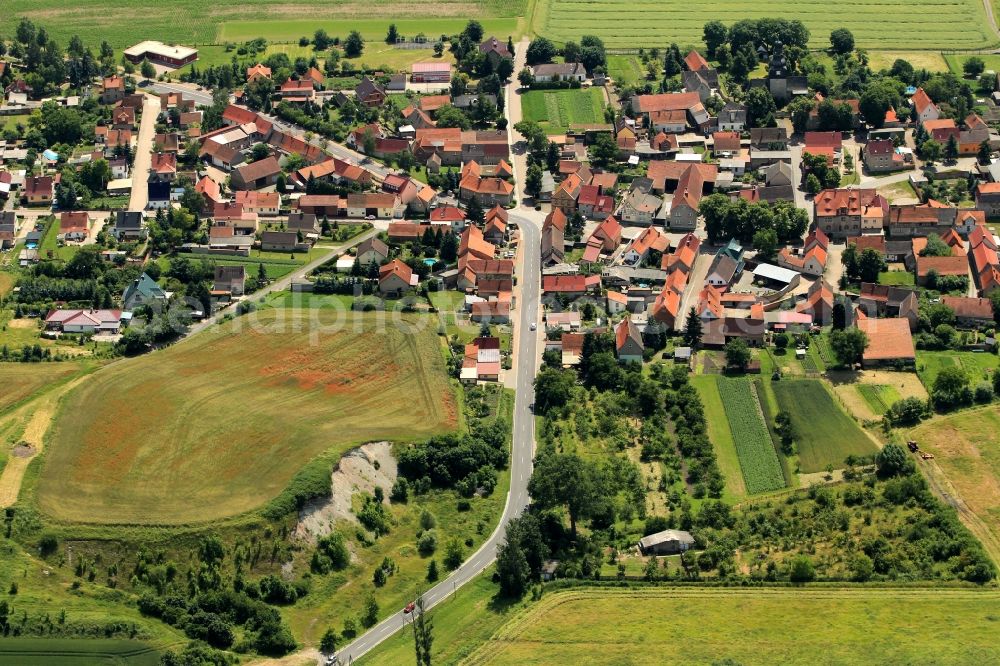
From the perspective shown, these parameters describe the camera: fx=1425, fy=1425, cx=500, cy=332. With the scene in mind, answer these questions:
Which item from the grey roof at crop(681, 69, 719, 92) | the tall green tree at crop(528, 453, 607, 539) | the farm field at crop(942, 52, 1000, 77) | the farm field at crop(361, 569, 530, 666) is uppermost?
the farm field at crop(942, 52, 1000, 77)

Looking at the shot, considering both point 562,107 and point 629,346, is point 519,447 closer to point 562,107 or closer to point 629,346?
point 629,346

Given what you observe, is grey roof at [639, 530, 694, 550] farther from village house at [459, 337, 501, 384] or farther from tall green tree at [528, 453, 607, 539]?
village house at [459, 337, 501, 384]

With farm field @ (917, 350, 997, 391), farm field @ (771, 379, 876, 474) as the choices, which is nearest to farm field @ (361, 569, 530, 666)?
farm field @ (771, 379, 876, 474)

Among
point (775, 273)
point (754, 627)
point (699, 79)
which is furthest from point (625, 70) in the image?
point (754, 627)

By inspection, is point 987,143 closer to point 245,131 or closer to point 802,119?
point 802,119

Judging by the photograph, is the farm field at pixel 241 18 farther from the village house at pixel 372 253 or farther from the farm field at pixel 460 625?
the farm field at pixel 460 625

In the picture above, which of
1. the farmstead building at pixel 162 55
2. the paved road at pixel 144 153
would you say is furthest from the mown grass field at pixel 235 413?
the farmstead building at pixel 162 55
